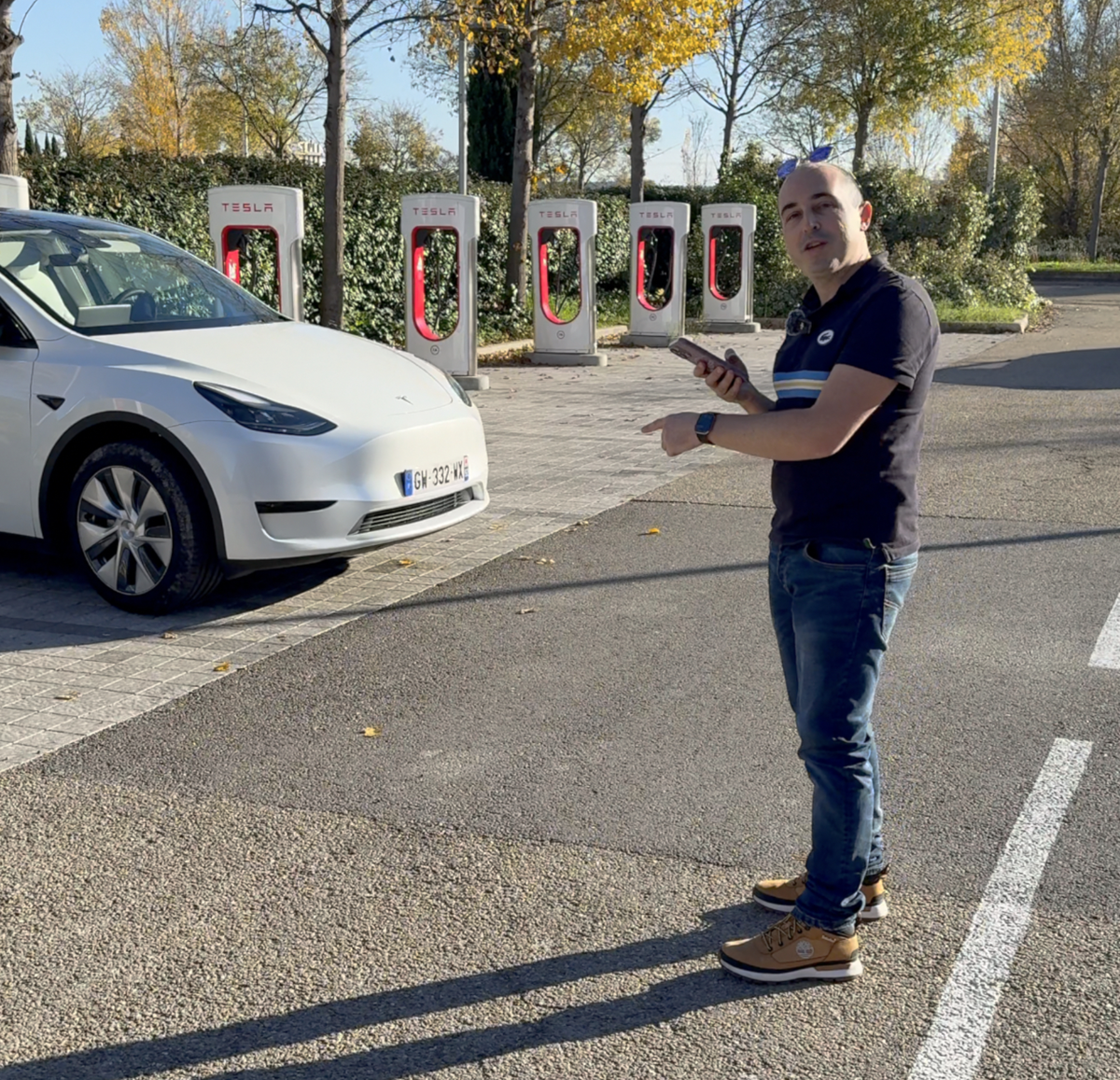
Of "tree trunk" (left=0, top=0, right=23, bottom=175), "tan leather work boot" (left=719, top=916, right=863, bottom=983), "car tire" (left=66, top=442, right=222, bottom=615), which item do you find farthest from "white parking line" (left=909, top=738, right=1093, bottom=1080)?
"tree trunk" (left=0, top=0, right=23, bottom=175)

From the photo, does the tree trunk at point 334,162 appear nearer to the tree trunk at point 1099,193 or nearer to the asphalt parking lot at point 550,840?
the asphalt parking lot at point 550,840

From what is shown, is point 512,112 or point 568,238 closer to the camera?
point 568,238

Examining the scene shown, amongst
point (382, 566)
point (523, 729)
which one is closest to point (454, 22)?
point (382, 566)

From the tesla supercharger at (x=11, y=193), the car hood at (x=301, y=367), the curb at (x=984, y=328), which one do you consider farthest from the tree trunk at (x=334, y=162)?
the curb at (x=984, y=328)

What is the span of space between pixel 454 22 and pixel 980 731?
12.5m

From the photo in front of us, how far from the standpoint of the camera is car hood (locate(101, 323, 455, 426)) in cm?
610

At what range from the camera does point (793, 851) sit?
12.5 feet

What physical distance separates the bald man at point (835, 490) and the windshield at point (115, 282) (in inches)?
171

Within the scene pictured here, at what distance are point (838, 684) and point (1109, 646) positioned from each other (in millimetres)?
3037

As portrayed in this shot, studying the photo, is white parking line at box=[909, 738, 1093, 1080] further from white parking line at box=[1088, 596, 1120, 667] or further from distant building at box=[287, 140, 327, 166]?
distant building at box=[287, 140, 327, 166]

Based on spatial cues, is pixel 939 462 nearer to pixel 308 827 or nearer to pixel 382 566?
pixel 382 566

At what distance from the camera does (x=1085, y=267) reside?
41344 millimetres

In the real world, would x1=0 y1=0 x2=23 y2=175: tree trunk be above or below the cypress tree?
below

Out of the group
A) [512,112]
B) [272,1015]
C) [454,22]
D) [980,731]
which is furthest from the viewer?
[512,112]
